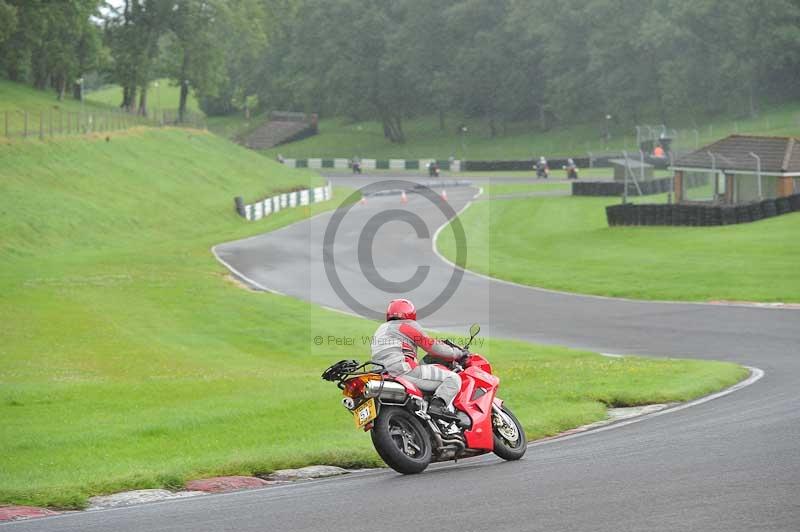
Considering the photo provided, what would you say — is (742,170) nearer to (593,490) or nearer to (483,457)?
(483,457)

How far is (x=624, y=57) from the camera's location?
112 metres

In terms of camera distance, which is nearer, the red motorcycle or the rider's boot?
the red motorcycle

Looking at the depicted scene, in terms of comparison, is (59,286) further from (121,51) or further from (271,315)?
(121,51)

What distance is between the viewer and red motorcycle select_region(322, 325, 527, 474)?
1178 cm

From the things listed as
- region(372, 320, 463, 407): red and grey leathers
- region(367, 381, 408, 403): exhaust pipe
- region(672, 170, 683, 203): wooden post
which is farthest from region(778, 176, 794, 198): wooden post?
region(367, 381, 408, 403): exhaust pipe

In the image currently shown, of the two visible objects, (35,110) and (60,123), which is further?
(35,110)

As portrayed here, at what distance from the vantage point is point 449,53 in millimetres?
129250

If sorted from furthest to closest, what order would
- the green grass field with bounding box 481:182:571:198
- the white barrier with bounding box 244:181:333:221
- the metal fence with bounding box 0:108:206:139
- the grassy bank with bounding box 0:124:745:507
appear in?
the green grass field with bounding box 481:182:571:198, the white barrier with bounding box 244:181:333:221, the metal fence with bounding box 0:108:206:139, the grassy bank with bounding box 0:124:745:507

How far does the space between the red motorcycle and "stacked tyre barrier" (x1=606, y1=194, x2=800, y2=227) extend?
37.5 metres

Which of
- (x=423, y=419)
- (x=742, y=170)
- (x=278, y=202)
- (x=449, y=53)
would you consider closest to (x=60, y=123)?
(x=278, y=202)

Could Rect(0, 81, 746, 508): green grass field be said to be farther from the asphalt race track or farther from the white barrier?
the white barrier

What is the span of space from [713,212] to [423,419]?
3874cm
